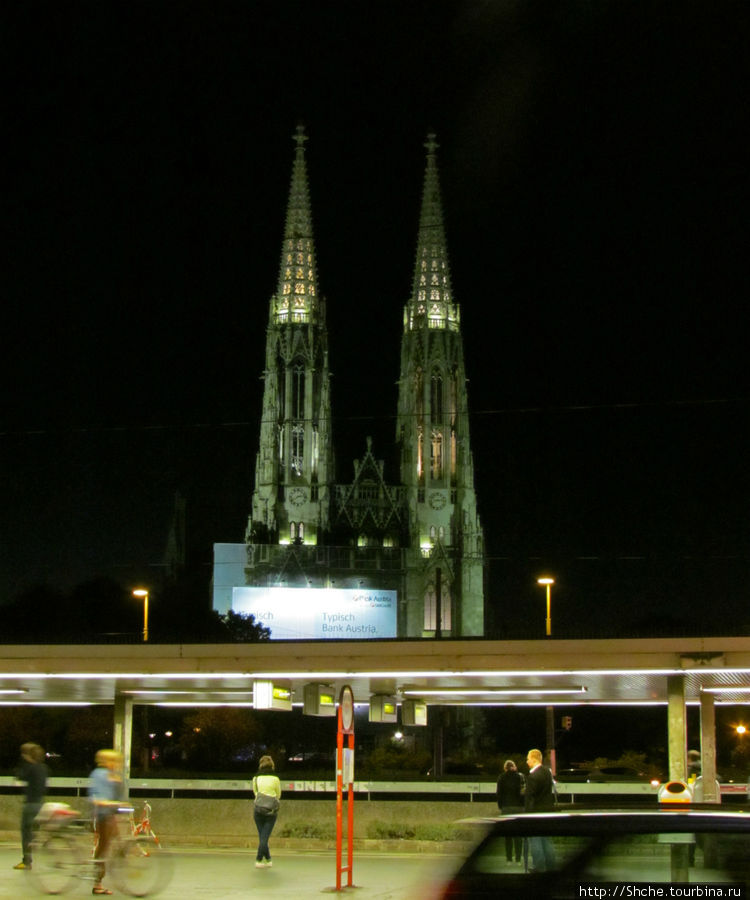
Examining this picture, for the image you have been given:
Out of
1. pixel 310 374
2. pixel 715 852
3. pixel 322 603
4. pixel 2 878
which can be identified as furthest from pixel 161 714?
pixel 715 852

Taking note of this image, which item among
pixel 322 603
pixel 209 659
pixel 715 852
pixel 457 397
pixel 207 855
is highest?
pixel 457 397

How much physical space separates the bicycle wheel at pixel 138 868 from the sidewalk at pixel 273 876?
15.5 inches

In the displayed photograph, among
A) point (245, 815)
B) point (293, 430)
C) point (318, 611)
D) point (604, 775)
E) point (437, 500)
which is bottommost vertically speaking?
point (604, 775)

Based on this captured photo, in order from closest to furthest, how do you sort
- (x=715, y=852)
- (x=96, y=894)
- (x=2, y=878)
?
(x=715, y=852) → (x=96, y=894) → (x=2, y=878)

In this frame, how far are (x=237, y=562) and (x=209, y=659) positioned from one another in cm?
9409

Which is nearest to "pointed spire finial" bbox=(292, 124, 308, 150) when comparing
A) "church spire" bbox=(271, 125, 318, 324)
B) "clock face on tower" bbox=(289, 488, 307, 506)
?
"church spire" bbox=(271, 125, 318, 324)

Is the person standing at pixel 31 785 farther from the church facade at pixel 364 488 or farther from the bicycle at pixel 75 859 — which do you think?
the church facade at pixel 364 488

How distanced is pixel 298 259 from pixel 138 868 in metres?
111

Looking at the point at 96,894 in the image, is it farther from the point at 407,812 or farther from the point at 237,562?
the point at 237,562

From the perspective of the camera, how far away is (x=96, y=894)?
1377cm

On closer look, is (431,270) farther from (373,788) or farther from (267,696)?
(267,696)

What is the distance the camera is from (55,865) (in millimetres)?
13781

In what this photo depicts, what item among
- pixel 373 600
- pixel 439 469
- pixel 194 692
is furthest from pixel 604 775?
pixel 439 469

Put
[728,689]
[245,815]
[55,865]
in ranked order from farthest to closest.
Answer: [728,689], [245,815], [55,865]
